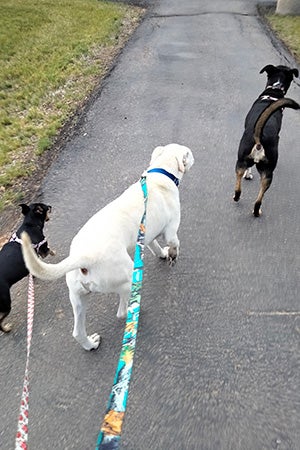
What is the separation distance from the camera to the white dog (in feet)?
9.43

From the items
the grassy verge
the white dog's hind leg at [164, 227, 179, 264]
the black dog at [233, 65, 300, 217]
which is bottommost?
the grassy verge

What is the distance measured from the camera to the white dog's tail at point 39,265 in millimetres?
2322

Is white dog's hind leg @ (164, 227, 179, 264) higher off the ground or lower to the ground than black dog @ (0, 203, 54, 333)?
higher

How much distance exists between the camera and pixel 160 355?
3.48 metres

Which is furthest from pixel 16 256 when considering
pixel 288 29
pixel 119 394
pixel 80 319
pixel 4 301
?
pixel 288 29

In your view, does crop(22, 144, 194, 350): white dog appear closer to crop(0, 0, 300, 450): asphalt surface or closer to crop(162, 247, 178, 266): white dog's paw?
crop(162, 247, 178, 266): white dog's paw

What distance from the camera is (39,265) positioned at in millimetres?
2445

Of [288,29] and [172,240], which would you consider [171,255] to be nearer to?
[172,240]

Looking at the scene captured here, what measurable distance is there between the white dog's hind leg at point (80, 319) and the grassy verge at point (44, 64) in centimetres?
258

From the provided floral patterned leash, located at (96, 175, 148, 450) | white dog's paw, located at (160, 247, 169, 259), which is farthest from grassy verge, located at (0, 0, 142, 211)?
floral patterned leash, located at (96, 175, 148, 450)

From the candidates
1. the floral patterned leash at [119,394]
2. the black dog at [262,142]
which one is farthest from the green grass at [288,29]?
the floral patterned leash at [119,394]

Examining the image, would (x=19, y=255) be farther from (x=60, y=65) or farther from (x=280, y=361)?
(x=60, y=65)

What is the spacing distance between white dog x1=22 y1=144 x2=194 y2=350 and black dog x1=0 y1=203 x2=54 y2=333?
28.4 inches

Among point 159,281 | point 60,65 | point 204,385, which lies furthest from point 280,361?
point 60,65
